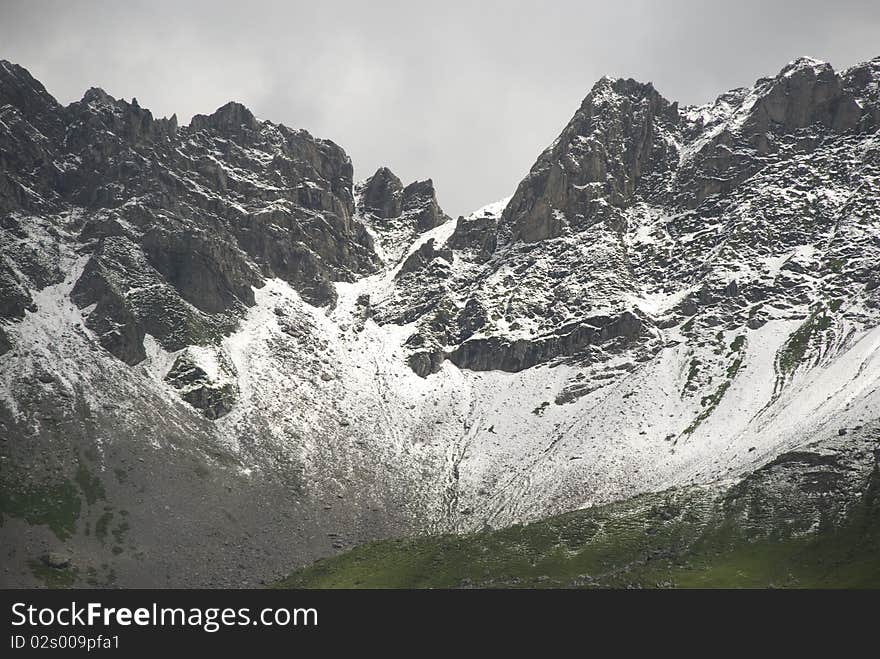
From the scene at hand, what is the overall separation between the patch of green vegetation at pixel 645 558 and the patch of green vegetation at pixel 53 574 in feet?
137

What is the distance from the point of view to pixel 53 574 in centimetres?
17100

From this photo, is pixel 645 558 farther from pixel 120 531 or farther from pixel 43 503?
pixel 43 503

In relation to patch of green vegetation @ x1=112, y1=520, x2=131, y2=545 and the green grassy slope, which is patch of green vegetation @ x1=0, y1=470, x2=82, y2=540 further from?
the green grassy slope

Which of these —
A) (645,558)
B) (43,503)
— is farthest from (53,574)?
(645,558)

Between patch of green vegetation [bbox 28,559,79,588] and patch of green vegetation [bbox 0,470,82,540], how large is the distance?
10.9m

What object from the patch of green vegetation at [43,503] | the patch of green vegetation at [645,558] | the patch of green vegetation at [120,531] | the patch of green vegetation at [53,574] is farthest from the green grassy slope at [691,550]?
the patch of green vegetation at [43,503]

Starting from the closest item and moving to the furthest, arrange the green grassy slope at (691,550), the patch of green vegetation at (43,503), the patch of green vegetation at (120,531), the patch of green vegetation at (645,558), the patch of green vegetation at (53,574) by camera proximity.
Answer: the patch of green vegetation at (645,558) < the green grassy slope at (691,550) < the patch of green vegetation at (53,574) < the patch of green vegetation at (43,503) < the patch of green vegetation at (120,531)

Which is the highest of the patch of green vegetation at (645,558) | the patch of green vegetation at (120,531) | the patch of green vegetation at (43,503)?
the patch of green vegetation at (43,503)

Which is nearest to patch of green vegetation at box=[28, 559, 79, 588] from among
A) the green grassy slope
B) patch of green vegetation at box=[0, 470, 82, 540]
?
patch of green vegetation at box=[0, 470, 82, 540]

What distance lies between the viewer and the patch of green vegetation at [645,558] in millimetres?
154375

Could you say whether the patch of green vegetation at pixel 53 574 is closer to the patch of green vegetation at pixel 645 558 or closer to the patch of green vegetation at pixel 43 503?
the patch of green vegetation at pixel 43 503

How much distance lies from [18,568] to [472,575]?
88178 millimetres
